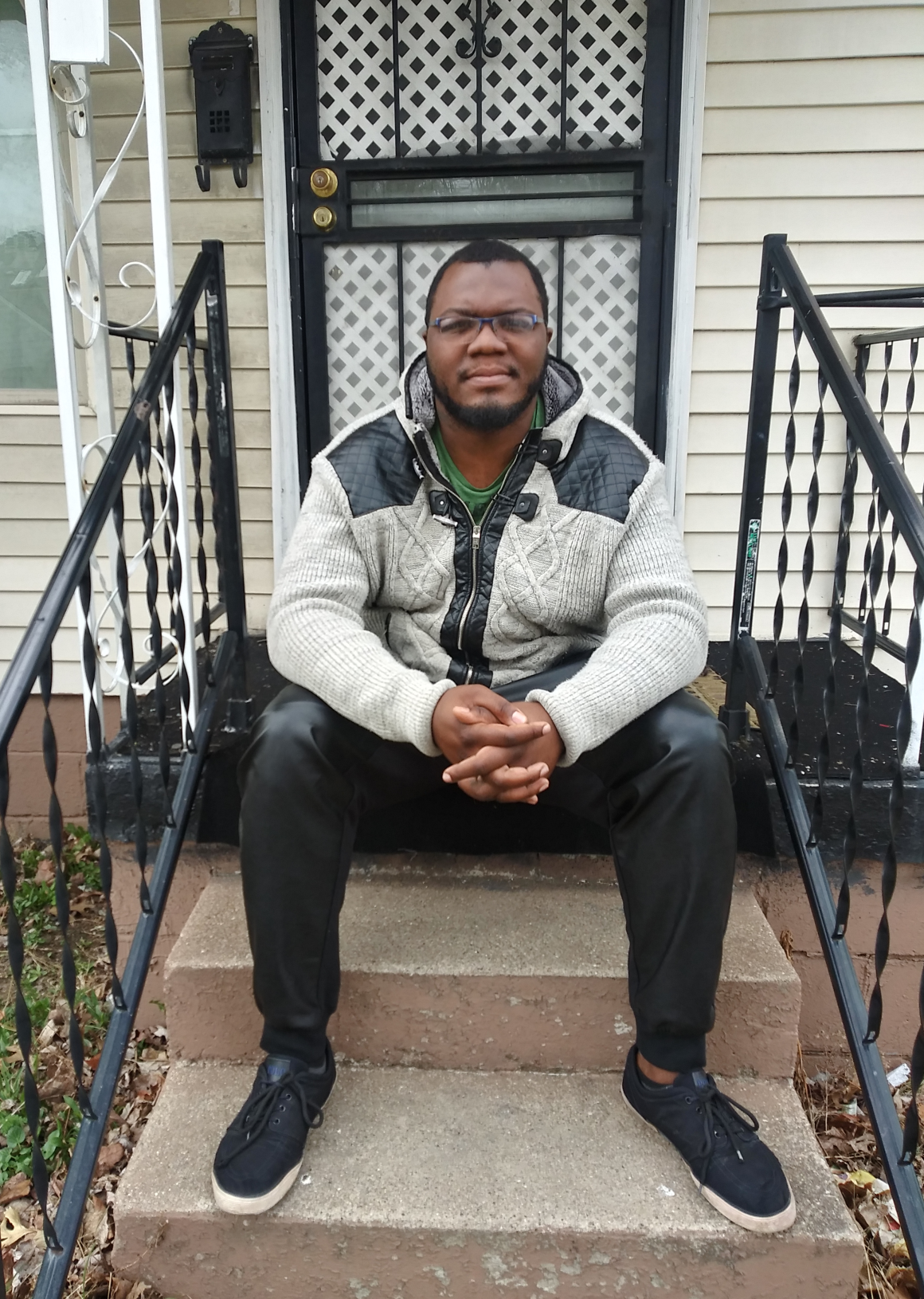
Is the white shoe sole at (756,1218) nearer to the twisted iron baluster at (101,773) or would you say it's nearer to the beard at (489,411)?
the twisted iron baluster at (101,773)

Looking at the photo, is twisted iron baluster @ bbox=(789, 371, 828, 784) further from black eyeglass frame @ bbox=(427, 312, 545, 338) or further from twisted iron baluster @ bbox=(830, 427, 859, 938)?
black eyeglass frame @ bbox=(427, 312, 545, 338)

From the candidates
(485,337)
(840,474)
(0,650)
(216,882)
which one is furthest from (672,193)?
(0,650)

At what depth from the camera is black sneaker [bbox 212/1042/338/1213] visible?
1.57 metres

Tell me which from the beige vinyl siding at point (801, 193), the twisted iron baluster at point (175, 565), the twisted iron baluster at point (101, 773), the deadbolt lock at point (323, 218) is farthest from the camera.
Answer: the deadbolt lock at point (323, 218)

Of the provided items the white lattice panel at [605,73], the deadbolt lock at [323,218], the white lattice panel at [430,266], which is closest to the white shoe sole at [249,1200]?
the white lattice panel at [430,266]

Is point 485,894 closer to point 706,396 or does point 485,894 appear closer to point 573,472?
point 573,472

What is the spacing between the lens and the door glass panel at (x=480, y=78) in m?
2.90

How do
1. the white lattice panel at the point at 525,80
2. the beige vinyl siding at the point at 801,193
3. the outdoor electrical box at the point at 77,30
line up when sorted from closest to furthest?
the outdoor electrical box at the point at 77,30, the beige vinyl siding at the point at 801,193, the white lattice panel at the point at 525,80

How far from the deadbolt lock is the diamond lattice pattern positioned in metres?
0.07

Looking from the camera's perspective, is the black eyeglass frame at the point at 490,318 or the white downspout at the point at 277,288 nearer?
the black eyeglass frame at the point at 490,318

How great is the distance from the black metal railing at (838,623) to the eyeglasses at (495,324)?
0.59m

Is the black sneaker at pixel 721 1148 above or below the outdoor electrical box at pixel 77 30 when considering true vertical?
below

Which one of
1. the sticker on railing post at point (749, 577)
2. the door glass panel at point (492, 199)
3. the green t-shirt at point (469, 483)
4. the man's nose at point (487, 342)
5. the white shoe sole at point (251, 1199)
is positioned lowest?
the white shoe sole at point (251, 1199)

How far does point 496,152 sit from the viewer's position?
2969mm
